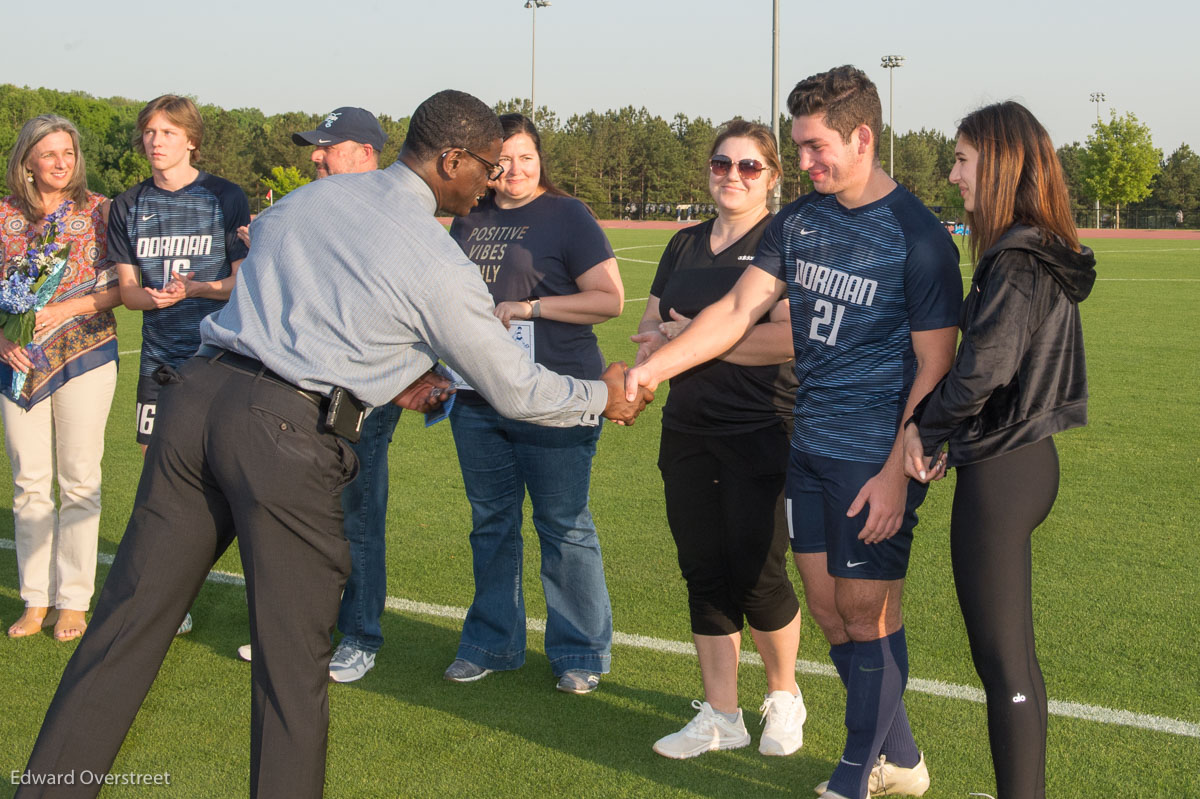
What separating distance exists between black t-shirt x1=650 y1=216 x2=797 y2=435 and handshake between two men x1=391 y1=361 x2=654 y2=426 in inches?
6.5

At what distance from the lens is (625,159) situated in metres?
104

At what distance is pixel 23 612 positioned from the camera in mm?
5336

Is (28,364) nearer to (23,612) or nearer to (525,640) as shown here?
(23,612)

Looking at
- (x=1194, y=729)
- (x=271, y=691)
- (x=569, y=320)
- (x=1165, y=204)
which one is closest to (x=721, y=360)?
(x=569, y=320)

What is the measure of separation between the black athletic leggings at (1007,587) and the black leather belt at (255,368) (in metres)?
1.79

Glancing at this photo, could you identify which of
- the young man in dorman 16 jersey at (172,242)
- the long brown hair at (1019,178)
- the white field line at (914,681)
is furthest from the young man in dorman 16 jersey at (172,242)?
the long brown hair at (1019,178)

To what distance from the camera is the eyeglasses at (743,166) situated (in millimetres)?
3957

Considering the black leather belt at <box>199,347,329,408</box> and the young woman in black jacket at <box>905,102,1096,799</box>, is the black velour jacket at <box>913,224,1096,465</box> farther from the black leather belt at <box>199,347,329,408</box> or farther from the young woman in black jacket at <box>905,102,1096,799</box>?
the black leather belt at <box>199,347,329,408</box>

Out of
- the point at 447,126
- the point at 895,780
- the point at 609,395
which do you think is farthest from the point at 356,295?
the point at 895,780

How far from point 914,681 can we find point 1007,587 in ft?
5.37

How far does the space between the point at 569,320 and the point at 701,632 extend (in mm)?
1396

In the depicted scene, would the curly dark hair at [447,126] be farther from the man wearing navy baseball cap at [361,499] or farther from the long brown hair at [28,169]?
the long brown hair at [28,169]

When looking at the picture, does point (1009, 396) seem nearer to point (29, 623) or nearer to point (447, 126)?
point (447, 126)

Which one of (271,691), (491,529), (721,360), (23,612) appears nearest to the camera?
(271,691)
